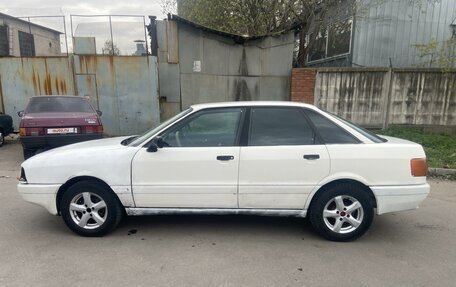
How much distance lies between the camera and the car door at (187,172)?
348 cm

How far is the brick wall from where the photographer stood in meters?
9.70

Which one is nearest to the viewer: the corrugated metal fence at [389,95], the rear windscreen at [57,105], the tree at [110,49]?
the rear windscreen at [57,105]

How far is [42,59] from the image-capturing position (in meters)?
9.91

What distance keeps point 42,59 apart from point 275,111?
29.8 ft

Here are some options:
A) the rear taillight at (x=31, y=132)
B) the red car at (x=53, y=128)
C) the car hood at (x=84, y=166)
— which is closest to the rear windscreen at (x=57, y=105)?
the red car at (x=53, y=128)

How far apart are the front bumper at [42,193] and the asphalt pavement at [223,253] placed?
39cm

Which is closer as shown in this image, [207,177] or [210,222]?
[207,177]

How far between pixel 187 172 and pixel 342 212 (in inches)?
68.6

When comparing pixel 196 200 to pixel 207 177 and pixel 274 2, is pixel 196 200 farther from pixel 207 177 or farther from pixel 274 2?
pixel 274 2

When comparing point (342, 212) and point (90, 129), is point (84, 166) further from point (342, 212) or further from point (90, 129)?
point (90, 129)

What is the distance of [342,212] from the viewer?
3.51m

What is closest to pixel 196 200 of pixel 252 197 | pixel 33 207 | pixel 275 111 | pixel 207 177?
pixel 207 177

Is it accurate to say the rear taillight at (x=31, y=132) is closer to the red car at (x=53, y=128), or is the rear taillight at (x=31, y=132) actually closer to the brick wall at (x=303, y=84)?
the red car at (x=53, y=128)

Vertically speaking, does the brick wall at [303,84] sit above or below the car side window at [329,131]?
above
